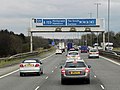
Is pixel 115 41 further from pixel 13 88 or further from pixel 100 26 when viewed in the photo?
pixel 13 88

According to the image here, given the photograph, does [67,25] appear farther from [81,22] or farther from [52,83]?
[52,83]

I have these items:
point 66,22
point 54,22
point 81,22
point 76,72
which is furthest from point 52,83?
point 54,22

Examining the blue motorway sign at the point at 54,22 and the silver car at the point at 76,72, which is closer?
the silver car at the point at 76,72

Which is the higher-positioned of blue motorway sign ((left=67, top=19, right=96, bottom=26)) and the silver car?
blue motorway sign ((left=67, top=19, right=96, bottom=26))

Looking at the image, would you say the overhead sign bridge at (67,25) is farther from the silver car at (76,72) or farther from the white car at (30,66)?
the silver car at (76,72)

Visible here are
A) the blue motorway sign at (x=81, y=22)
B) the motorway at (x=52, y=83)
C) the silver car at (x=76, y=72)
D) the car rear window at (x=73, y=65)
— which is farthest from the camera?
the blue motorway sign at (x=81, y=22)

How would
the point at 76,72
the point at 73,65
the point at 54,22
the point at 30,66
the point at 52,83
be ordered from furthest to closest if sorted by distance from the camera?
the point at 54,22 → the point at 30,66 → the point at 52,83 → the point at 73,65 → the point at 76,72

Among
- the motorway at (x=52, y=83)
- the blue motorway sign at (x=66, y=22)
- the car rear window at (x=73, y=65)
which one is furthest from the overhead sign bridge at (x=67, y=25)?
the car rear window at (x=73, y=65)

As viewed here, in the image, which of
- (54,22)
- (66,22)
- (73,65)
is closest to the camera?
(73,65)

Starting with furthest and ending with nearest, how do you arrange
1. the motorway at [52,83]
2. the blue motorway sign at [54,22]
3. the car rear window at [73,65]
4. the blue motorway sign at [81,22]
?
the blue motorway sign at [54,22], the blue motorway sign at [81,22], the car rear window at [73,65], the motorway at [52,83]

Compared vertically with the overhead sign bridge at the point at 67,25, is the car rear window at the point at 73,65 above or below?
below

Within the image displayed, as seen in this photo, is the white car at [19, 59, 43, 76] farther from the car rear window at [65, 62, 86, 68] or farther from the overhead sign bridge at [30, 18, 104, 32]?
the overhead sign bridge at [30, 18, 104, 32]

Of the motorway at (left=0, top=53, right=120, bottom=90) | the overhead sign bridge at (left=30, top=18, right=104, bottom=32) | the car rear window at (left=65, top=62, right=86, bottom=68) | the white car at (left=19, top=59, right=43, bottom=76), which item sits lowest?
the motorway at (left=0, top=53, right=120, bottom=90)

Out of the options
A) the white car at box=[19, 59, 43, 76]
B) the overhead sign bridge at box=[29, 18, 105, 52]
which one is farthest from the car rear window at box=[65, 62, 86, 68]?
the overhead sign bridge at box=[29, 18, 105, 52]
